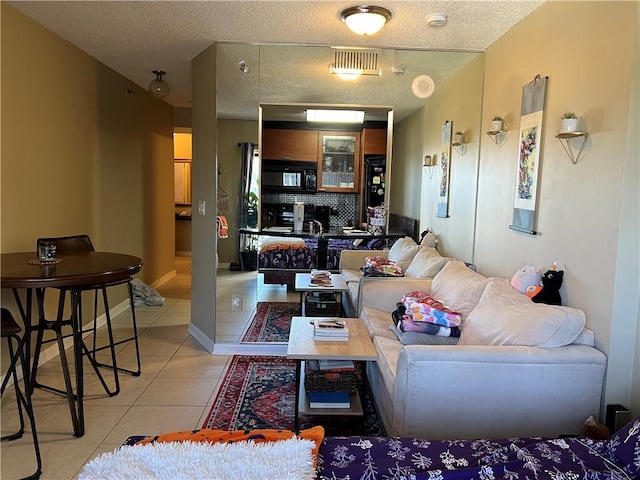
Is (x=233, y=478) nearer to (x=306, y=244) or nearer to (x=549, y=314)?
(x=549, y=314)

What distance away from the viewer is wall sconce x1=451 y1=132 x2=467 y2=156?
3.93 m

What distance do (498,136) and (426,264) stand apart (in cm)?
111

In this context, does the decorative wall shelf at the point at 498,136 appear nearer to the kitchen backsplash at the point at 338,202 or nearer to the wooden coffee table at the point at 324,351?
the kitchen backsplash at the point at 338,202

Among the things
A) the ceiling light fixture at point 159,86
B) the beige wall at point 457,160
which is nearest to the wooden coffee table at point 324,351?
the beige wall at point 457,160

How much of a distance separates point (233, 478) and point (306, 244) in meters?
2.71

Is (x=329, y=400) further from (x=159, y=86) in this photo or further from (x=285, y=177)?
(x=159, y=86)

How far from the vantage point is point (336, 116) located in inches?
152

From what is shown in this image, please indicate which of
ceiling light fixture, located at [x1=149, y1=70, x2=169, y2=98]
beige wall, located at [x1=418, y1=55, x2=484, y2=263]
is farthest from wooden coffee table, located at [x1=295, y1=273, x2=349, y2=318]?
ceiling light fixture, located at [x1=149, y1=70, x2=169, y2=98]

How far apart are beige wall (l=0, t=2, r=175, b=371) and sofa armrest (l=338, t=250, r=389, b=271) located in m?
2.27

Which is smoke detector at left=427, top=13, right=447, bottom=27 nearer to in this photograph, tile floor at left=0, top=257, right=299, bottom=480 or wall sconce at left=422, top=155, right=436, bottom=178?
wall sconce at left=422, top=155, right=436, bottom=178

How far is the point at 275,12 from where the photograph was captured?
3.06 m

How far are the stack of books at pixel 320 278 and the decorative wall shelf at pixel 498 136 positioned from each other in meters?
1.62

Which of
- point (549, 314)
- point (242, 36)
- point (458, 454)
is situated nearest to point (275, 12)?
point (242, 36)

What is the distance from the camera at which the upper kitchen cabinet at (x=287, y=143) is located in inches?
152
